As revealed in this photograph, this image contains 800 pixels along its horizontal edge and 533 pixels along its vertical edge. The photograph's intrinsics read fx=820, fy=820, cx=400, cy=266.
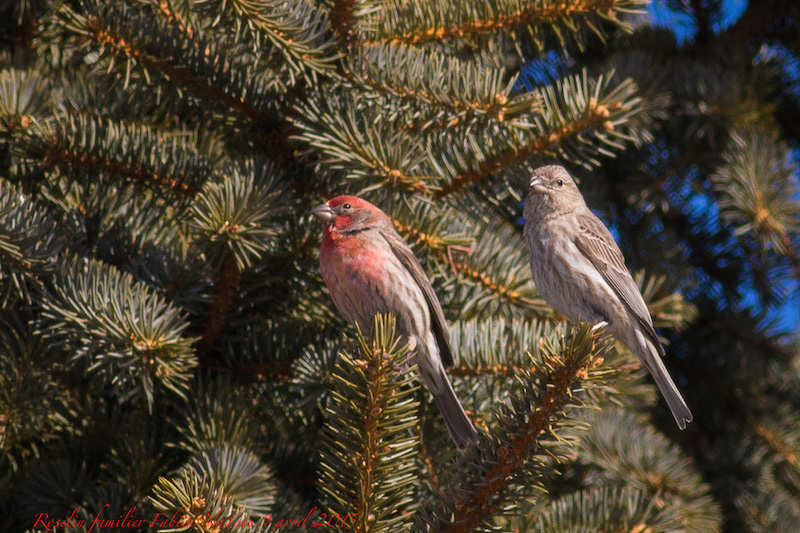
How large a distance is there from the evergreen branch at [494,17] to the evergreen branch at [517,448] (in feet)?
4.08

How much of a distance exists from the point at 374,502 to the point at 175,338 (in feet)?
2.64

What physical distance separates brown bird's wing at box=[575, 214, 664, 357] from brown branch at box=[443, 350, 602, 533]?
1344 mm

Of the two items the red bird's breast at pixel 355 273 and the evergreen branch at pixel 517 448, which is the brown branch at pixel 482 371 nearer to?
the red bird's breast at pixel 355 273

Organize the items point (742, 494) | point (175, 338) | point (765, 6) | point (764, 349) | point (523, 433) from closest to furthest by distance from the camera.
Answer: point (523, 433)
point (175, 338)
point (742, 494)
point (764, 349)
point (765, 6)

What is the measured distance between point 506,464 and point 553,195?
1749mm

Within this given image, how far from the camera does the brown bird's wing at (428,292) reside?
2.78 m

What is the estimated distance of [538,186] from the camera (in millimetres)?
3236

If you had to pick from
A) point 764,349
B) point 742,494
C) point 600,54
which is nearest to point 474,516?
point 742,494

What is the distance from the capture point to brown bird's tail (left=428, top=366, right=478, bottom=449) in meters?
2.56

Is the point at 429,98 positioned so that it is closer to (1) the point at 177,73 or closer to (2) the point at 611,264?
(1) the point at 177,73

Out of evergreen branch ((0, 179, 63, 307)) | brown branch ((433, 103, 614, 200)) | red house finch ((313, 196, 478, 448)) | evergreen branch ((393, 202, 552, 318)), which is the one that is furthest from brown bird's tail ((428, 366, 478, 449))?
evergreen branch ((0, 179, 63, 307))

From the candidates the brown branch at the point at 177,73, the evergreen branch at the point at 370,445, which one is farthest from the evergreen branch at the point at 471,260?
the evergreen branch at the point at 370,445

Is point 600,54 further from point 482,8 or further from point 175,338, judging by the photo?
point 175,338

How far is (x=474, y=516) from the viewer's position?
6.38ft
